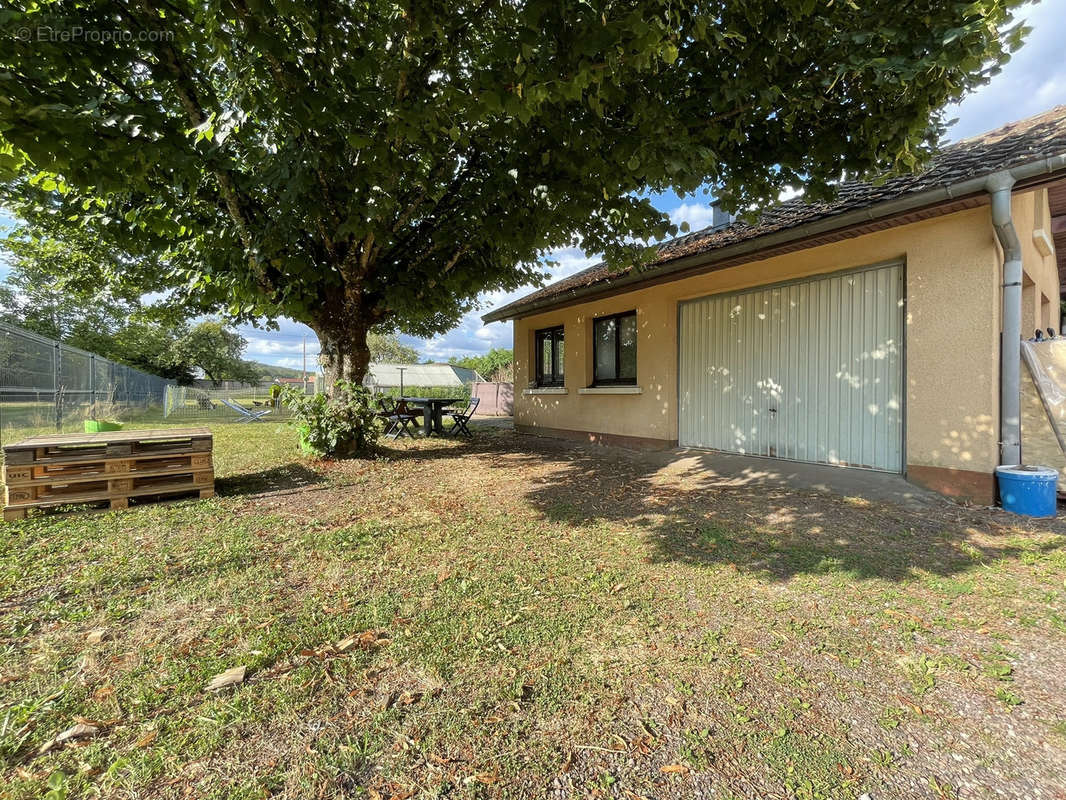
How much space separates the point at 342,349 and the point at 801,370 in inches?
275

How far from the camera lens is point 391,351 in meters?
58.0

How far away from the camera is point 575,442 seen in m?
9.71

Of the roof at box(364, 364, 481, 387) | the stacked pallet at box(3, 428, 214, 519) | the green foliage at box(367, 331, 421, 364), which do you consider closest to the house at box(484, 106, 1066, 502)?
the stacked pallet at box(3, 428, 214, 519)

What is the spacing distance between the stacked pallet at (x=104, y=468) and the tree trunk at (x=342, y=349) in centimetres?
243

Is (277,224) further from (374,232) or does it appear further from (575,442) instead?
(575,442)

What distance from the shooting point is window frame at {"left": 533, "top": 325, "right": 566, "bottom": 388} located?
1092cm

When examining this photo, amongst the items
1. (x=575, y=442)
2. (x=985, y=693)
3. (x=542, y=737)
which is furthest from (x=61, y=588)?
(x=575, y=442)

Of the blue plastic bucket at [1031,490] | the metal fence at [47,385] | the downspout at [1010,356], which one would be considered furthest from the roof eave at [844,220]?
the metal fence at [47,385]

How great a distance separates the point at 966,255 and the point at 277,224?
7789 millimetres

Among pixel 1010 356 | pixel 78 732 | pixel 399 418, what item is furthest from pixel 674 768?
pixel 399 418

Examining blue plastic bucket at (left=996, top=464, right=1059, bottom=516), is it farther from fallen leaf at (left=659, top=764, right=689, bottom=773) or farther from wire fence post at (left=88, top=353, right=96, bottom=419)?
wire fence post at (left=88, top=353, right=96, bottom=419)

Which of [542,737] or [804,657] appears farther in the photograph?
[804,657]

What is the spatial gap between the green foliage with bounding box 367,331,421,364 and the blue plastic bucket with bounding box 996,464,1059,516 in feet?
170

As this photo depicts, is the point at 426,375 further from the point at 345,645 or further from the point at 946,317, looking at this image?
the point at 345,645
